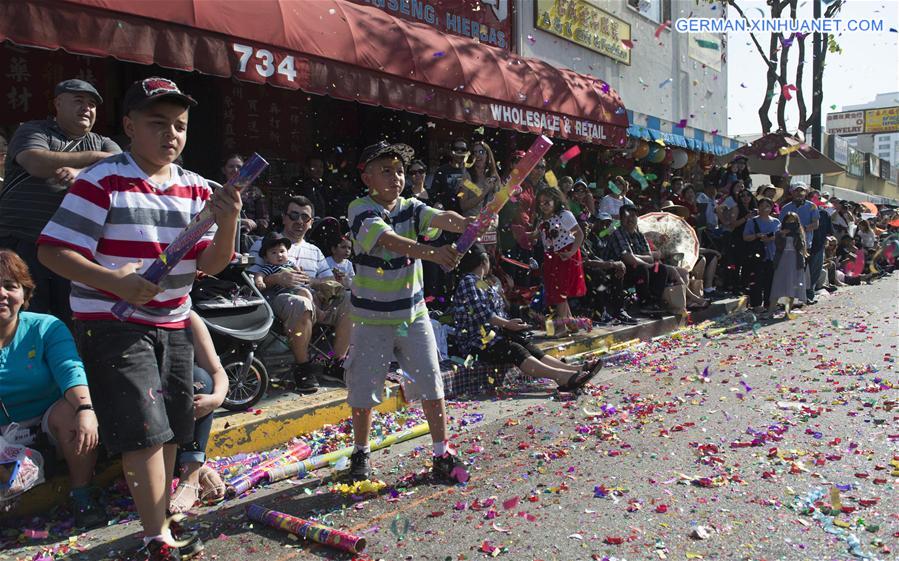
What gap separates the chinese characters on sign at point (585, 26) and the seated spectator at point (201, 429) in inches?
423

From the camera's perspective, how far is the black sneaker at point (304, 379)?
5883mm

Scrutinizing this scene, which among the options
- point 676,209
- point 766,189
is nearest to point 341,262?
point 676,209

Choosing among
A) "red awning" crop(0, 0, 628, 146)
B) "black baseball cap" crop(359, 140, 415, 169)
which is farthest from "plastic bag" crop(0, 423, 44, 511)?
"red awning" crop(0, 0, 628, 146)

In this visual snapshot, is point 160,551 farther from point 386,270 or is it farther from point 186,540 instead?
point 386,270

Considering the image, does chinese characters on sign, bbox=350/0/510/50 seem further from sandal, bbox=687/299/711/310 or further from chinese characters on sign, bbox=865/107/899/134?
chinese characters on sign, bbox=865/107/899/134

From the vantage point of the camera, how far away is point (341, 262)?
7.11 meters

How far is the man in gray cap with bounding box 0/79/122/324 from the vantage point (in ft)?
13.5

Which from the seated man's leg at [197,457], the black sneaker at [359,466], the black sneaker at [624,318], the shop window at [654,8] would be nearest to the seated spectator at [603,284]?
the black sneaker at [624,318]

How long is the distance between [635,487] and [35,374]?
3.00 meters

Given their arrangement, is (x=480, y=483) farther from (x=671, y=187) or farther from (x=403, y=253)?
(x=671, y=187)

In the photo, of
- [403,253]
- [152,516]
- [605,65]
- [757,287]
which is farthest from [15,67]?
[605,65]

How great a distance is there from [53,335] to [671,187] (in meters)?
13.2

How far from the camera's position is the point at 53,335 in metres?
3.56

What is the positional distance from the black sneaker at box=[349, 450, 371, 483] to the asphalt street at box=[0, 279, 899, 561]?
17 cm
